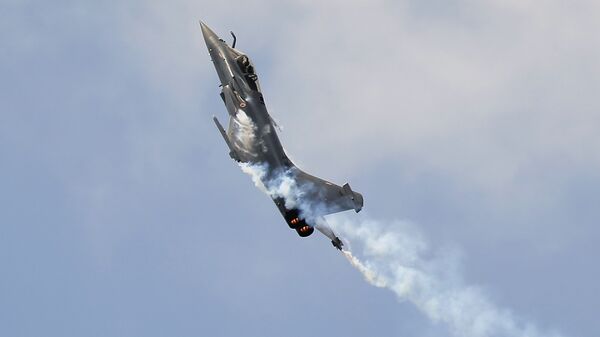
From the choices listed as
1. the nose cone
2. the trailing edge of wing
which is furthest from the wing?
the nose cone

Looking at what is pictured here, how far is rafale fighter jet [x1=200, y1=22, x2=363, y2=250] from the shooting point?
281 ft

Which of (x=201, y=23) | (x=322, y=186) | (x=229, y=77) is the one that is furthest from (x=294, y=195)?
(x=201, y=23)

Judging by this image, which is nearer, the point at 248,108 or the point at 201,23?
the point at 248,108

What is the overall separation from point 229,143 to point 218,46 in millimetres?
8153

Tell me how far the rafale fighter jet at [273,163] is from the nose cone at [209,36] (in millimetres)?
4218

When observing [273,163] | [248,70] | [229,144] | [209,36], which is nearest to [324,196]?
[273,163]

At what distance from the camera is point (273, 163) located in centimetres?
8612

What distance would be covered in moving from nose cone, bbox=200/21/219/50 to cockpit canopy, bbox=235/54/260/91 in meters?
2.84

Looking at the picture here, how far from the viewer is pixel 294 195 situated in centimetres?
8638

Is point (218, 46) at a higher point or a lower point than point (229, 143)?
higher

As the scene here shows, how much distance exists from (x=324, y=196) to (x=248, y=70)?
9928mm

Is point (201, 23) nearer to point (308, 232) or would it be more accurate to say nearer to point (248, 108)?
point (248, 108)

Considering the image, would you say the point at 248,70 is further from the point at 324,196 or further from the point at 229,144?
the point at 324,196

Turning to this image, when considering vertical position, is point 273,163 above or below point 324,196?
below
